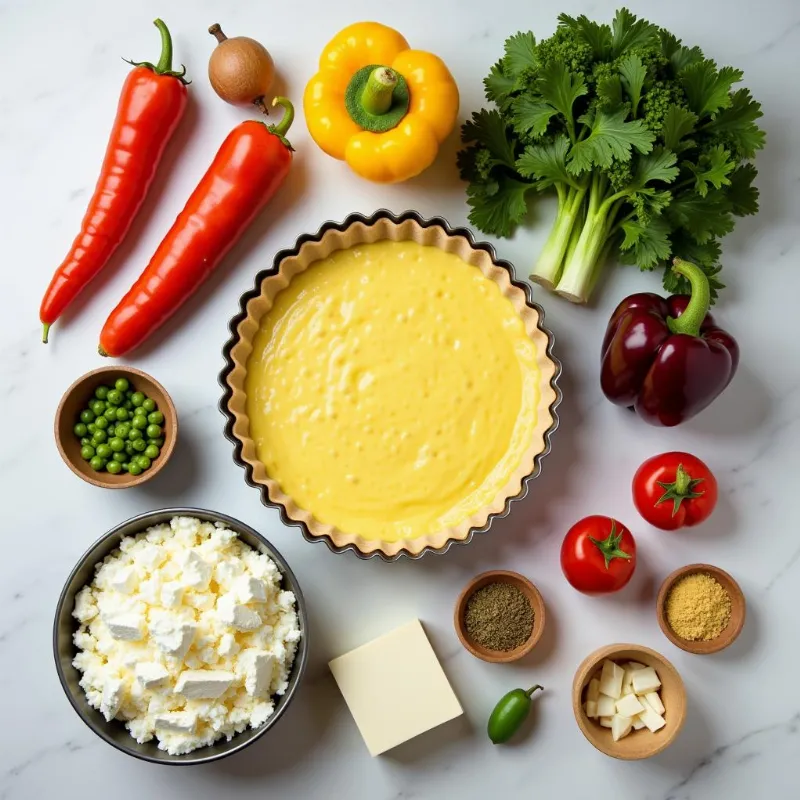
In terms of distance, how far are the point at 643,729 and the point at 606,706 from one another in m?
0.16

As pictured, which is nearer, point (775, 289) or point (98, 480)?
point (98, 480)

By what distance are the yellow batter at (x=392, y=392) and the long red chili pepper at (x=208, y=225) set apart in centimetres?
32

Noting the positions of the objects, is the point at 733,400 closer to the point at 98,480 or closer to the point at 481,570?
the point at 481,570

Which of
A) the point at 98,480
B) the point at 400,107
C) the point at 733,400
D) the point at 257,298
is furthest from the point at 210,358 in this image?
the point at 733,400

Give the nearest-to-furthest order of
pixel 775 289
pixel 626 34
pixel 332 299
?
pixel 626 34 → pixel 332 299 → pixel 775 289

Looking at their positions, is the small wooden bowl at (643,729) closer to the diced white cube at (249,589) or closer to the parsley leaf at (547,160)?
the diced white cube at (249,589)

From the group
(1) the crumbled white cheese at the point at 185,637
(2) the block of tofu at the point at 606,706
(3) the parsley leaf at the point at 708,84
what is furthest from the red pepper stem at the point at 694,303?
(1) the crumbled white cheese at the point at 185,637

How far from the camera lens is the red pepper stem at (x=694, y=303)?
2616 mm

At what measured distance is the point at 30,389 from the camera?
2938mm

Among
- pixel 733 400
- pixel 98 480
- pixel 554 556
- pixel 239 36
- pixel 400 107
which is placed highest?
pixel 239 36

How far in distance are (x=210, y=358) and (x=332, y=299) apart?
0.53 metres

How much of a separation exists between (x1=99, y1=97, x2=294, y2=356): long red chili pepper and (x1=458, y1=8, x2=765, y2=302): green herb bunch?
69 centimetres

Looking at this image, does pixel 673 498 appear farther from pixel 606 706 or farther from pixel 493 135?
pixel 493 135

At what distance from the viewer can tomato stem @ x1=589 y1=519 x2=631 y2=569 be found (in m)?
2.68
